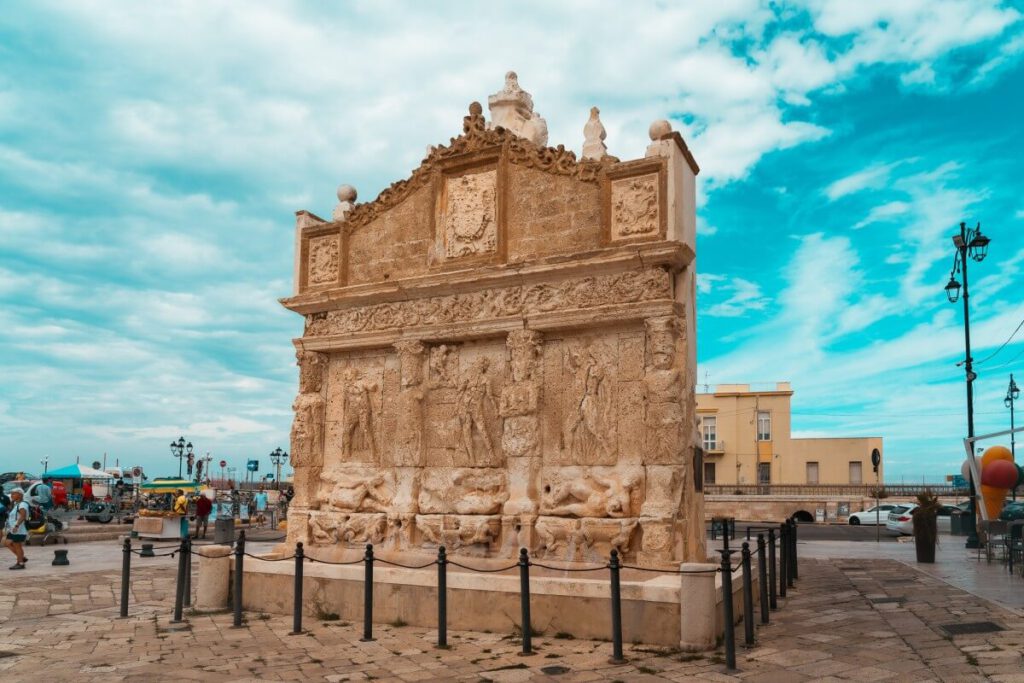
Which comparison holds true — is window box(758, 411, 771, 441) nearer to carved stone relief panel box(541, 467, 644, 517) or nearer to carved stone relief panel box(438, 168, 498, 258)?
carved stone relief panel box(438, 168, 498, 258)

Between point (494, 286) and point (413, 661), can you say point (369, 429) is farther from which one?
point (413, 661)

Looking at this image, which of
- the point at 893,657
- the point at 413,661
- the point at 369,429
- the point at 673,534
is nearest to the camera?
the point at 893,657

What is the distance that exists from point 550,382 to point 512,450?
3.19 ft

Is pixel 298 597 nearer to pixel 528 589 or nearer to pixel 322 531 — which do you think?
pixel 322 531

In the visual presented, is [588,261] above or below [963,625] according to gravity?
above

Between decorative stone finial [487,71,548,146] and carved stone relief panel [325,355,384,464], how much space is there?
3.72 meters

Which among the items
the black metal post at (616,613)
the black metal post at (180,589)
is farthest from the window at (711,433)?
the black metal post at (616,613)

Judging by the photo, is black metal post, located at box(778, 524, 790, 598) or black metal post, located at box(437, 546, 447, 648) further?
black metal post, located at box(778, 524, 790, 598)

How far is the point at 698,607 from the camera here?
7.74 m

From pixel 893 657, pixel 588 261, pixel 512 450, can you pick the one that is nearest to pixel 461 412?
pixel 512 450

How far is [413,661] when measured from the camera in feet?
25.7

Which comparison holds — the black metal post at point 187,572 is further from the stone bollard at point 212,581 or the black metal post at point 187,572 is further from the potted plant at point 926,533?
the potted plant at point 926,533

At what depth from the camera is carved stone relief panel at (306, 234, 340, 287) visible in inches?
483

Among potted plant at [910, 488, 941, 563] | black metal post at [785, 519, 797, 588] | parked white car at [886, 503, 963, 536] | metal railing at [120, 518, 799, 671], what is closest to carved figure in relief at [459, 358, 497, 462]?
metal railing at [120, 518, 799, 671]
